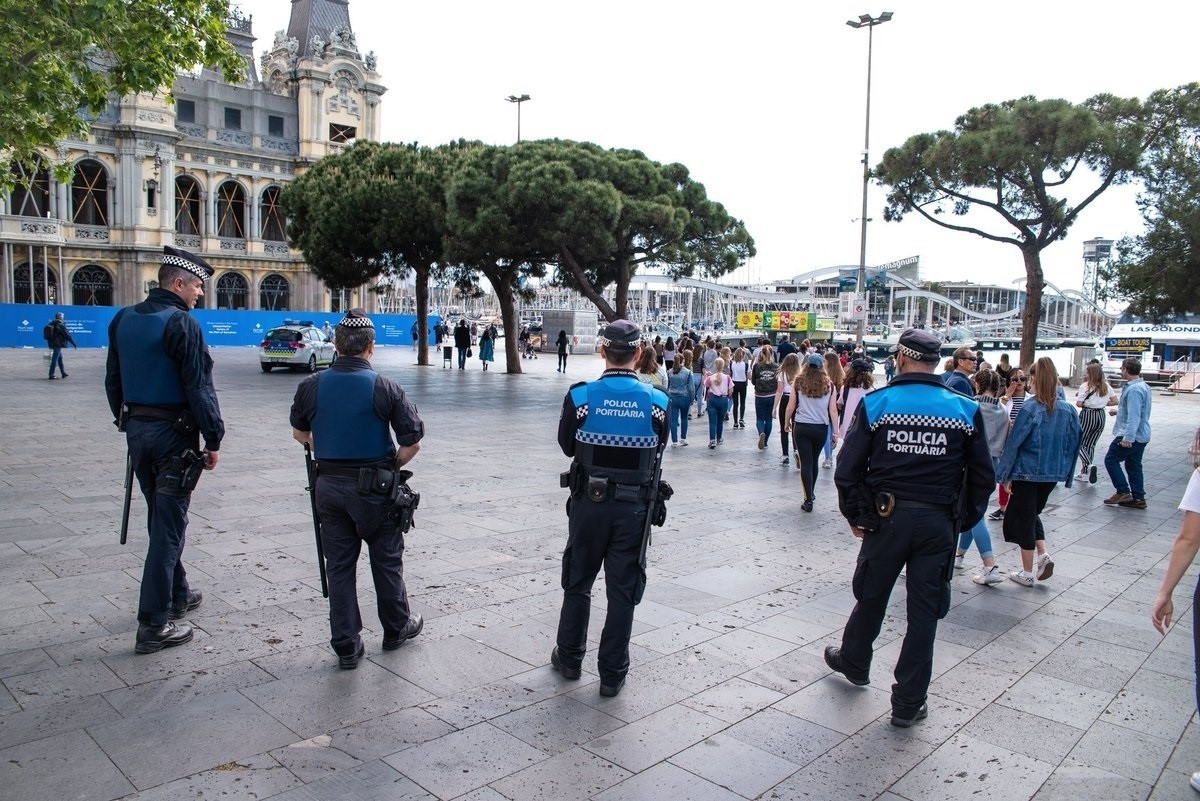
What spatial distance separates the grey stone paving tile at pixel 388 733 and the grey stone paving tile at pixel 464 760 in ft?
0.20

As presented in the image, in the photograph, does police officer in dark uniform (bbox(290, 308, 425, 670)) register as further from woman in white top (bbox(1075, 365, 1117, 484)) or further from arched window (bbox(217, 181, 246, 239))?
arched window (bbox(217, 181, 246, 239))

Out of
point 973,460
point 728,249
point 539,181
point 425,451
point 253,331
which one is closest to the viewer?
point 973,460

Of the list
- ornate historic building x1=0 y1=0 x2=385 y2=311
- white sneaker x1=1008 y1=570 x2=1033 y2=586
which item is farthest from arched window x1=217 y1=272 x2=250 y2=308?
white sneaker x1=1008 y1=570 x2=1033 y2=586

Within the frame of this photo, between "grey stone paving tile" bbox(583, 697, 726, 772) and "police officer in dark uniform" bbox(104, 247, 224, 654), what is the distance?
8.15ft

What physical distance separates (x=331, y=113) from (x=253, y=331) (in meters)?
19.3

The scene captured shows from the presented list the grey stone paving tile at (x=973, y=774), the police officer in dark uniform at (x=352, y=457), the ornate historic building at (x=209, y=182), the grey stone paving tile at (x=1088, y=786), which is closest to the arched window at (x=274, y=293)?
the ornate historic building at (x=209, y=182)

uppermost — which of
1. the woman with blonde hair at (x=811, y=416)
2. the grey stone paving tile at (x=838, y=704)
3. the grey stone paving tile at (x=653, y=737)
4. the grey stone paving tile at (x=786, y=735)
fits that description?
the woman with blonde hair at (x=811, y=416)

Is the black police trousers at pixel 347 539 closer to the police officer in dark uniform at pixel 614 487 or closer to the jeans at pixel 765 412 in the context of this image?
the police officer in dark uniform at pixel 614 487

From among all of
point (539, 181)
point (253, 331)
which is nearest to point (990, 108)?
point (539, 181)

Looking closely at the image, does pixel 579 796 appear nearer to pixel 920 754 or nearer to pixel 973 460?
pixel 920 754

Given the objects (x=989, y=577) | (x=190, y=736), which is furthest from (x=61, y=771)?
(x=989, y=577)

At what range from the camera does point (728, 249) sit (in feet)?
92.4

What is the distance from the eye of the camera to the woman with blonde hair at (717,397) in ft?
44.3

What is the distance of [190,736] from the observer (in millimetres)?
3717
